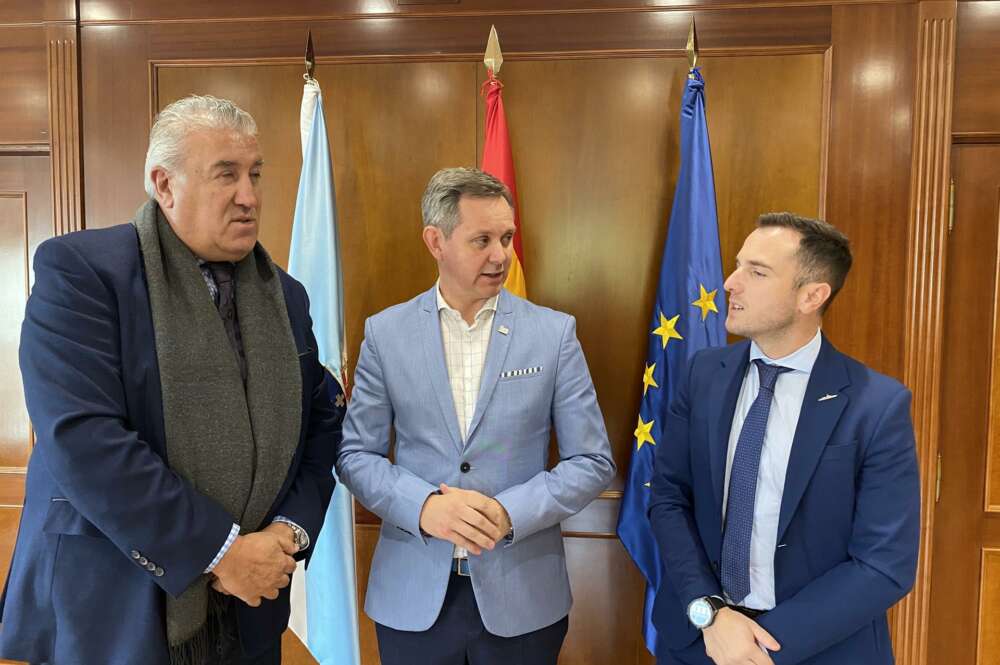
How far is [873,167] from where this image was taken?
2752mm

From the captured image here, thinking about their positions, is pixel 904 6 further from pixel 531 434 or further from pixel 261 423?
pixel 261 423

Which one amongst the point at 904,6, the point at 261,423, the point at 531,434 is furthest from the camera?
the point at 904,6

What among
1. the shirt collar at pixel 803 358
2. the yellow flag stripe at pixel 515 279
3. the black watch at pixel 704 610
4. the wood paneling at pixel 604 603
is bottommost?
the wood paneling at pixel 604 603

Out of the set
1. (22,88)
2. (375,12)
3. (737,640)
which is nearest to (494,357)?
(737,640)

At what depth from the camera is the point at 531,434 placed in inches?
76.9

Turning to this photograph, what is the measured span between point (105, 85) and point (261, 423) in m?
2.04

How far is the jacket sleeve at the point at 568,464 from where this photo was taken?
1835 millimetres

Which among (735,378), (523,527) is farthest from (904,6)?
(523,527)

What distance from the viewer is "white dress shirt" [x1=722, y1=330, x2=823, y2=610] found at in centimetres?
173

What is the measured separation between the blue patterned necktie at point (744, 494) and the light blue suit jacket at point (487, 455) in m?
0.34

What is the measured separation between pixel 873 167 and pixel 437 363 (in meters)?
1.80

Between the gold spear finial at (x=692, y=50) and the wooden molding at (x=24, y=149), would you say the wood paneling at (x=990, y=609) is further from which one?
the wooden molding at (x=24, y=149)

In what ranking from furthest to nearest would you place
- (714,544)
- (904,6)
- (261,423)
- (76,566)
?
(904,6), (714,544), (261,423), (76,566)

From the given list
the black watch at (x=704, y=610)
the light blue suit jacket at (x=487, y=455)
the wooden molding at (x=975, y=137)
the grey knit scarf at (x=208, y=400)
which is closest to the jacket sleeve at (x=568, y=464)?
the light blue suit jacket at (x=487, y=455)
